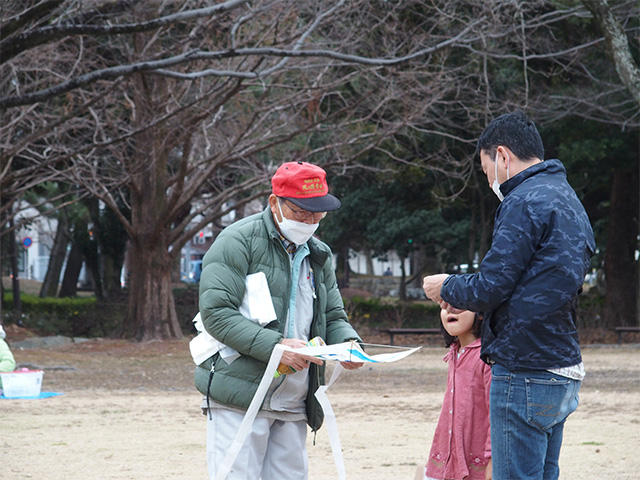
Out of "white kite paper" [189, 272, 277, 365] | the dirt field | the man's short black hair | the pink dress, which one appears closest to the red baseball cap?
"white kite paper" [189, 272, 277, 365]

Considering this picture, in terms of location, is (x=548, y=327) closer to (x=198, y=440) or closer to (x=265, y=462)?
(x=265, y=462)

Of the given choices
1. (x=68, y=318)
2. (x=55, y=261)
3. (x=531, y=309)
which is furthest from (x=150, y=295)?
(x=55, y=261)

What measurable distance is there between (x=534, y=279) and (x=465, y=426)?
1.23 meters

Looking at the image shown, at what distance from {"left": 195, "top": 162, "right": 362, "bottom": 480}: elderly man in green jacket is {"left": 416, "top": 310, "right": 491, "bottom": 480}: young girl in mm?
621

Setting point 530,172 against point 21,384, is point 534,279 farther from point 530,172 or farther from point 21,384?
point 21,384

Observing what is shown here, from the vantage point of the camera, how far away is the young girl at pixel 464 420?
3.96 meters

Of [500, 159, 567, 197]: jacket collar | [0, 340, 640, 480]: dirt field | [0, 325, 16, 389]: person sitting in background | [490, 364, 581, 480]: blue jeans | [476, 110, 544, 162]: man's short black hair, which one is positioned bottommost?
[0, 340, 640, 480]: dirt field

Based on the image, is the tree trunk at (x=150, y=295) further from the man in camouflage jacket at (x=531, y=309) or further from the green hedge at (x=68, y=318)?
the man in camouflage jacket at (x=531, y=309)

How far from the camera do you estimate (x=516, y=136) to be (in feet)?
10.5

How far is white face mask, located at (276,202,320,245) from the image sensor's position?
147 inches

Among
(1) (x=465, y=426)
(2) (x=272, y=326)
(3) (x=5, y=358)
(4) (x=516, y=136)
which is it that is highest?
(4) (x=516, y=136)

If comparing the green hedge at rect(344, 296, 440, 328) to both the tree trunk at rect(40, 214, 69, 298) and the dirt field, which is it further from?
the tree trunk at rect(40, 214, 69, 298)

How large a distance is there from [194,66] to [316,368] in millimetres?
15299

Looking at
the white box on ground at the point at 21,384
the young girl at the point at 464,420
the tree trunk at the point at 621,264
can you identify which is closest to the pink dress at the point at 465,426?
the young girl at the point at 464,420
